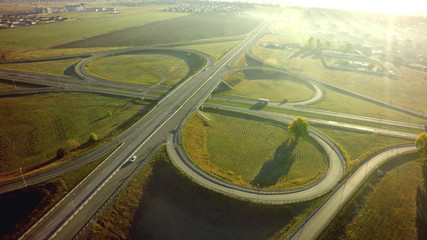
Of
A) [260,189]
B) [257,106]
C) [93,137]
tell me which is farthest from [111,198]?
[257,106]

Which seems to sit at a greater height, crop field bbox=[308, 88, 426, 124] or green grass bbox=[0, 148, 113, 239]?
crop field bbox=[308, 88, 426, 124]

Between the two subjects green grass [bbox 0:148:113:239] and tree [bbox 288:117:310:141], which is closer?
green grass [bbox 0:148:113:239]

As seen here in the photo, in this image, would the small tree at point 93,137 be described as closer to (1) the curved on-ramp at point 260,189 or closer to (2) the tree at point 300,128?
(1) the curved on-ramp at point 260,189

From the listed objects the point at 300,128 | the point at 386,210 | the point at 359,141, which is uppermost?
the point at 300,128

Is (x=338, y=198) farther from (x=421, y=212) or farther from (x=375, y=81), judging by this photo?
(x=375, y=81)

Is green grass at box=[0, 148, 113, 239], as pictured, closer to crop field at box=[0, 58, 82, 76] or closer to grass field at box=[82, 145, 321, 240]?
grass field at box=[82, 145, 321, 240]

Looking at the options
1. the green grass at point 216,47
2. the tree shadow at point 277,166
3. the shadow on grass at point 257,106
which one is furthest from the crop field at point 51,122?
the green grass at point 216,47

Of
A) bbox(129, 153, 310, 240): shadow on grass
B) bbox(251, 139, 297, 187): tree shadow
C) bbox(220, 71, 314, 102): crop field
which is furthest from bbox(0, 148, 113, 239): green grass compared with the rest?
bbox(220, 71, 314, 102): crop field
